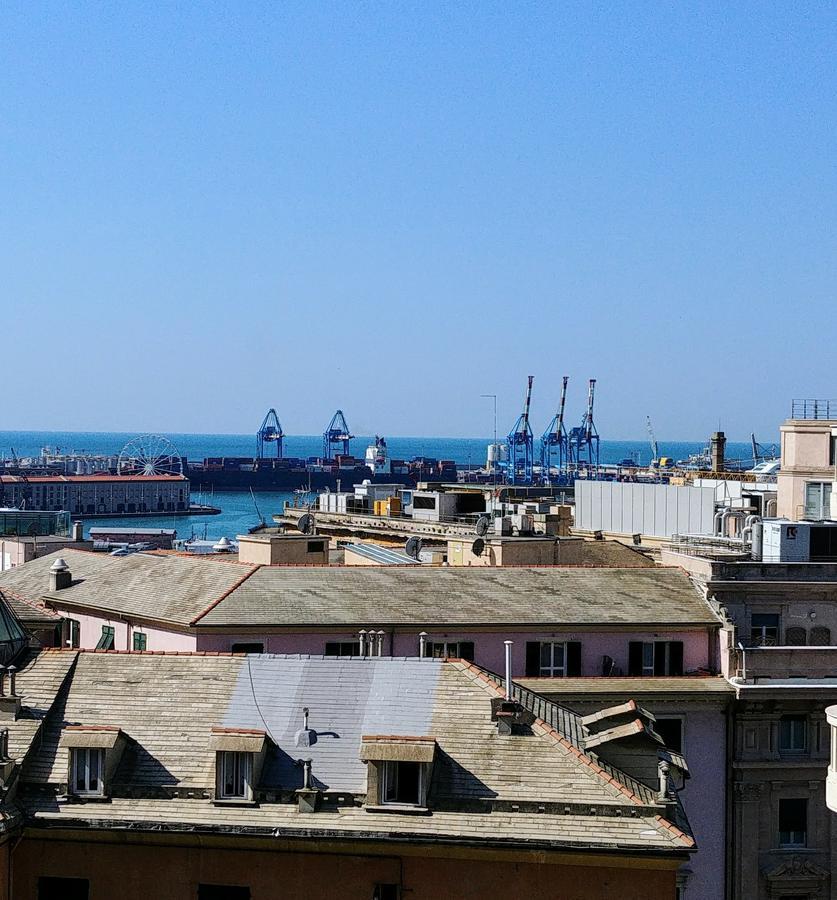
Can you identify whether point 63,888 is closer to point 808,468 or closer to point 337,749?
point 337,749

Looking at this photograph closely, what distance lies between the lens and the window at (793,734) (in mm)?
30256

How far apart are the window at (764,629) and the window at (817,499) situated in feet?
32.3

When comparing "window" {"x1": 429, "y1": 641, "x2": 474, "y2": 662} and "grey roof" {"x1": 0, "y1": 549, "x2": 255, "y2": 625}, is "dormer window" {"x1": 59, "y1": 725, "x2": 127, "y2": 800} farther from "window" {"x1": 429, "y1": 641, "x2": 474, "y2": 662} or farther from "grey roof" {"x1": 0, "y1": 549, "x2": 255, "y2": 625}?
"window" {"x1": 429, "y1": 641, "x2": 474, "y2": 662}

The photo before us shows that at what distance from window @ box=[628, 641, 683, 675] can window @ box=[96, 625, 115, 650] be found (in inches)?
386

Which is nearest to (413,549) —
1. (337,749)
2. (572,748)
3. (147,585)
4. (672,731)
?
(147,585)

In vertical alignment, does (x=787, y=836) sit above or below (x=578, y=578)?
below

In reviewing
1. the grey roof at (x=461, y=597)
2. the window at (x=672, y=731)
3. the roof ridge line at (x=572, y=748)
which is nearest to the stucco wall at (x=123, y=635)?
the grey roof at (x=461, y=597)

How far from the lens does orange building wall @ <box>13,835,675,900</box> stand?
17125mm

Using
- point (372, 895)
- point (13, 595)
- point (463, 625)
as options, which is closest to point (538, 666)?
point (463, 625)

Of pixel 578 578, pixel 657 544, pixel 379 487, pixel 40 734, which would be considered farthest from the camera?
pixel 379 487

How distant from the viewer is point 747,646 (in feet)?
102

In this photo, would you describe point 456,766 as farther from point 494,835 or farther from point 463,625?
point 463,625

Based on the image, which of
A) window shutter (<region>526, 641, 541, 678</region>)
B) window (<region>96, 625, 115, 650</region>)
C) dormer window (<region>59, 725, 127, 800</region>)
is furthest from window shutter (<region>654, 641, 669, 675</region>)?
dormer window (<region>59, 725, 127, 800</region>)

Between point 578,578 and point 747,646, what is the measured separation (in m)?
3.61
